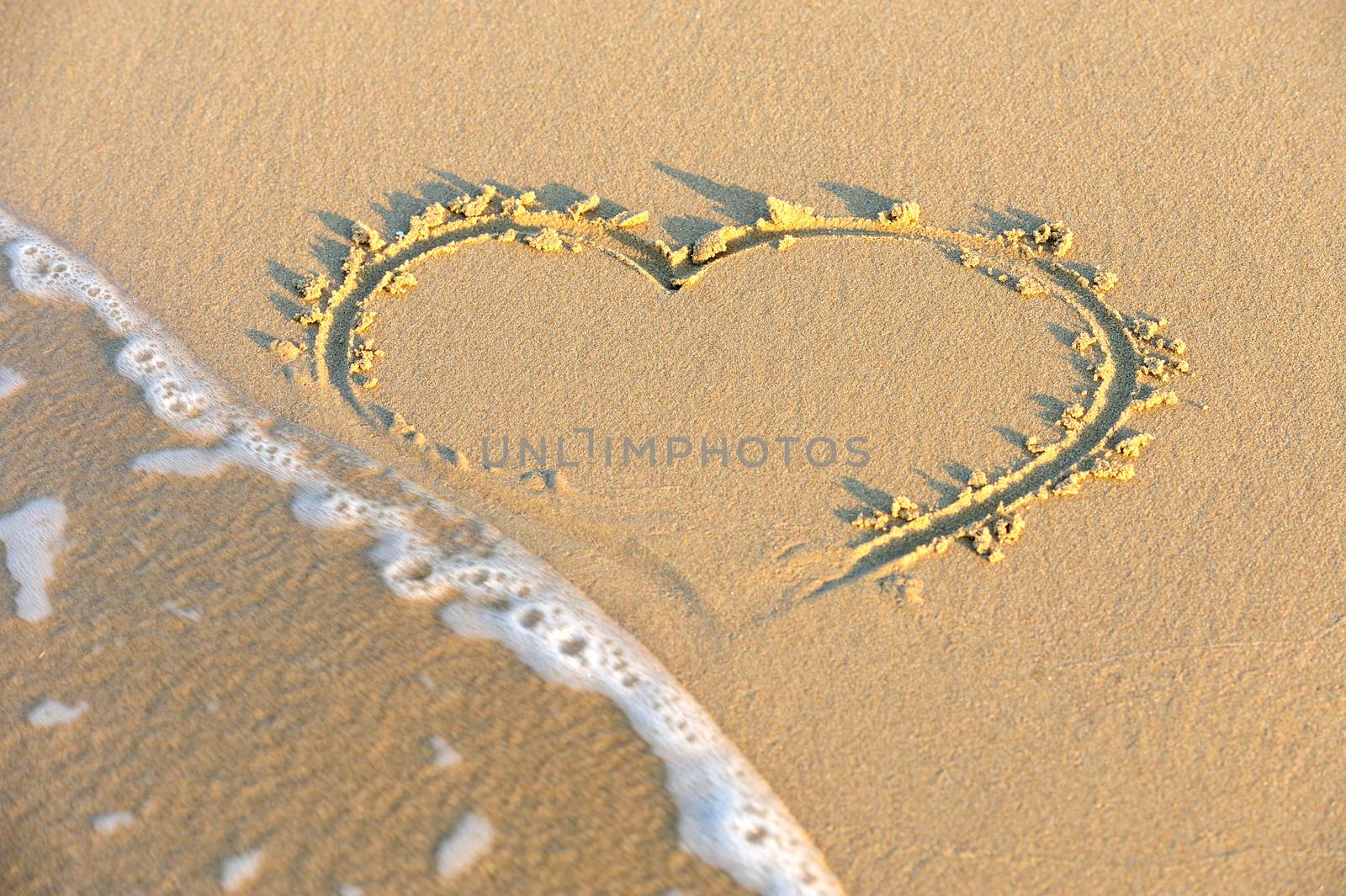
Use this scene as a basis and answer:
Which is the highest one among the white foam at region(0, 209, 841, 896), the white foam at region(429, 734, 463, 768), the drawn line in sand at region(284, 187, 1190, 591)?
the drawn line in sand at region(284, 187, 1190, 591)

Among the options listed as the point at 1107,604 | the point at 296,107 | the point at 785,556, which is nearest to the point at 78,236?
the point at 296,107

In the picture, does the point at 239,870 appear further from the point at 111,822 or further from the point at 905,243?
the point at 905,243

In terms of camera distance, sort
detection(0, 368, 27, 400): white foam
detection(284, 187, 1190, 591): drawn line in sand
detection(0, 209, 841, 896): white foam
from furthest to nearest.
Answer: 1. detection(0, 368, 27, 400): white foam
2. detection(284, 187, 1190, 591): drawn line in sand
3. detection(0, 209, 841, 896): white foam

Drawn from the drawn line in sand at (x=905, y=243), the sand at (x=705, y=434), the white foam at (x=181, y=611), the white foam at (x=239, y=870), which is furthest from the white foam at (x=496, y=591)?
the white foam at (x=239, y=870)

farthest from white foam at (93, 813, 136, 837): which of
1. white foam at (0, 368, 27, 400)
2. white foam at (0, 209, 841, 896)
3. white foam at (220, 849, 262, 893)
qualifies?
white foam at (0, 368, 27, 400)

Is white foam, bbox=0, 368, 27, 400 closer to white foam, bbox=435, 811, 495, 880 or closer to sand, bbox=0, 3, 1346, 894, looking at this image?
sand, bbox=0, 3, 1346, 894

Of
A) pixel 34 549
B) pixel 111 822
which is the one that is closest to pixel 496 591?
pixel 111 822
